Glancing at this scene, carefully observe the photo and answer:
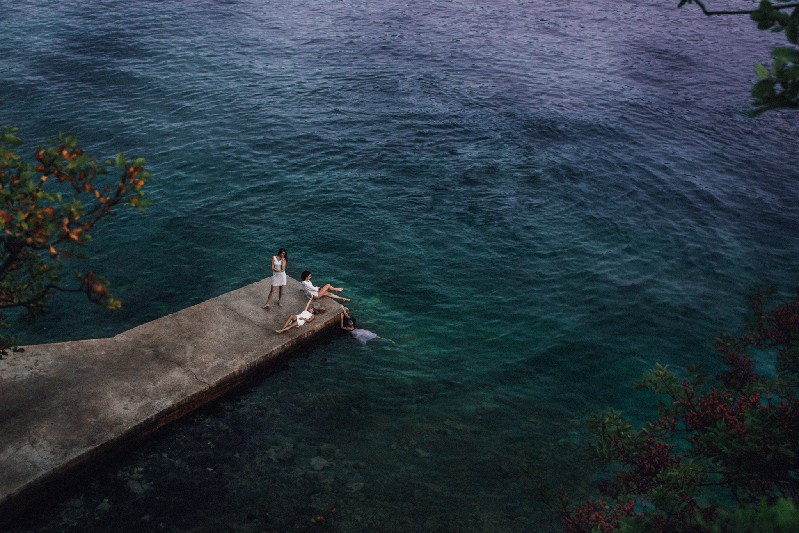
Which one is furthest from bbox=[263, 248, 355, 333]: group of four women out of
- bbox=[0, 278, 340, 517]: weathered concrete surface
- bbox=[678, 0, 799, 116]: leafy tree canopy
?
bbox=[678, 0, 799, 116]: leafy tree canopy

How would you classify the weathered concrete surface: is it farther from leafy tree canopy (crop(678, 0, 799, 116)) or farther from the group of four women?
leafy tree canopy (crop(678, 0, 799, 116))

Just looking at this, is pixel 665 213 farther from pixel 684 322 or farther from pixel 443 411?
pixel 443 411

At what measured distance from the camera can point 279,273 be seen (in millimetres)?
14234

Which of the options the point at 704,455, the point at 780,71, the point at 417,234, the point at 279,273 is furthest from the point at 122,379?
the point at 780,71

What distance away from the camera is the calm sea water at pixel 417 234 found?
1097cm

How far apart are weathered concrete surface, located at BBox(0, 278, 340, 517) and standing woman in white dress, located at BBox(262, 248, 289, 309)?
26cm

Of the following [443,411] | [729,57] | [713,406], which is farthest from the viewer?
[729,57]

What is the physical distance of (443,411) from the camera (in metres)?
12.9

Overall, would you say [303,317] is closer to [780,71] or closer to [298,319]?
[298,319]

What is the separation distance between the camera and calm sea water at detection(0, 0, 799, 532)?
10969 mm

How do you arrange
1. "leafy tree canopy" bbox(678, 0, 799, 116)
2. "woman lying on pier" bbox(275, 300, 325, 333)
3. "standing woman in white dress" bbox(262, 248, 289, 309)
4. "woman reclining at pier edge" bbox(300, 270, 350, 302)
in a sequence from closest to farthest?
"leafy tree canopy" bbox(678, 0, 799, 116) < "woman lying on pier" bbox(275, 300, 325, 333) < "standing woman in white dress" bbox(262, 248, 289, 309) < "woman reclining at pier edge" bbox(300, 270, 350, 302)

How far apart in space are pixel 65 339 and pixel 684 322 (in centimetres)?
1866

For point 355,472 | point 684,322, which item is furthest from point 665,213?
point 355,472

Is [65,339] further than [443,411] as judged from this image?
Yes
